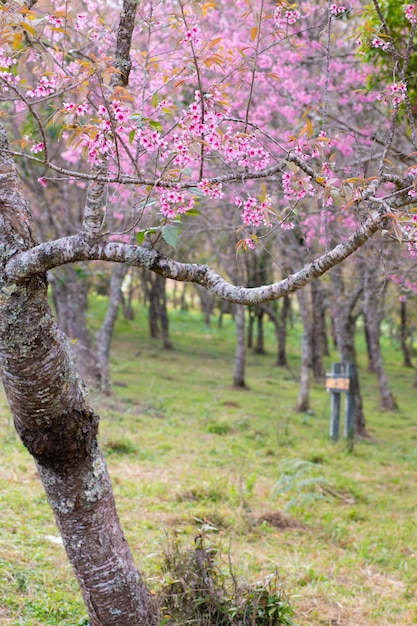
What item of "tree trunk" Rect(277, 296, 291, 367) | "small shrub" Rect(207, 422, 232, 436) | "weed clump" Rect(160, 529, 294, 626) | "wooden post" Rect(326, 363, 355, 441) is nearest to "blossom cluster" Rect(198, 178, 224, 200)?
"weed clump" Rect(160, 529, 294, 626)

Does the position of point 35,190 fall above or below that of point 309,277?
above

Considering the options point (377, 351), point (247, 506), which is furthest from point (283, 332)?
point (247, 506)

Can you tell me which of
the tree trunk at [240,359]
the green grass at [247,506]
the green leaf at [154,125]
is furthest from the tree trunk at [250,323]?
the green leaf at [154,125]

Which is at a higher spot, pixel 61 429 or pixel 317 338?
pixel 61 429

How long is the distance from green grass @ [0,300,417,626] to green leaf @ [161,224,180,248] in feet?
7.09

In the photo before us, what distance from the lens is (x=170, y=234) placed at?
253 centimetres

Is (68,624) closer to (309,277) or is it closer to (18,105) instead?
(309,277)

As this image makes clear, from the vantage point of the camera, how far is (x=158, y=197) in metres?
2.68

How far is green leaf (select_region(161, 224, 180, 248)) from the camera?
248 centimetres

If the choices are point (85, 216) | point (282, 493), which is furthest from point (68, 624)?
point (282, 493)

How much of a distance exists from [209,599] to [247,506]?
10.1 feet

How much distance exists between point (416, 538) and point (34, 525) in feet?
11.9

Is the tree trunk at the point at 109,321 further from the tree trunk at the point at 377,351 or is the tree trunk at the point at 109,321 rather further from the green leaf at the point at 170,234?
the green leaf at the point at 170,234

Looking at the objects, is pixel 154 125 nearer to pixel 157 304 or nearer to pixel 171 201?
pixel 171 201
